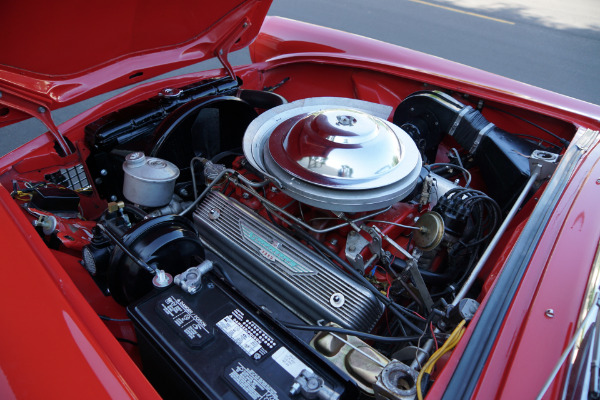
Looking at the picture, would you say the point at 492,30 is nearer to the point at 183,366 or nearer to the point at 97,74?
the point at 97,74

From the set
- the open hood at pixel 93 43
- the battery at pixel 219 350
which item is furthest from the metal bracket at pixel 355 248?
the open hood at pixel 93 43

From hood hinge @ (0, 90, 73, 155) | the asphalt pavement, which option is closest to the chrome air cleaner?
hood hinge @ (0, 90, 73, 155)

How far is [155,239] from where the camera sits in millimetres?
1258

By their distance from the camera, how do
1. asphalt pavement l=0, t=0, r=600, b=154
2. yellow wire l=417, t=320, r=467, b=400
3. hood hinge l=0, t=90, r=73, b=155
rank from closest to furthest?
1. yellow wire l=417, t=320, r=467, b=400
2. hood hinge l=0, t=90, r=73, b=155
3. asphalt pavement l=0, t=0, r=600, b=154

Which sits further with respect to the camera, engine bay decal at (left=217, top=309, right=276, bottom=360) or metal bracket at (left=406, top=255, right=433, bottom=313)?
metal bracket at (left=406, top=255, right=433, bottom=313)

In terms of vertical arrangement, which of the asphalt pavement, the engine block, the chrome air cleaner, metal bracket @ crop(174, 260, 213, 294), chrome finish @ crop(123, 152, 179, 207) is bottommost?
metal bracket @ crop(174, 260, 213, 294)

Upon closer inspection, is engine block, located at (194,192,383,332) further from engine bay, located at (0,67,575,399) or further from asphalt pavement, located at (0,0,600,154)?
asphalt pavement, located at (0,0,600,154)

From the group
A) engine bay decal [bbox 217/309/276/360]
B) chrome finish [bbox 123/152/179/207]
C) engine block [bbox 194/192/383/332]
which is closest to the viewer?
engine bay decal [bbox 217/309/276/360]

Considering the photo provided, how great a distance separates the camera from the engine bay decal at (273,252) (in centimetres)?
137

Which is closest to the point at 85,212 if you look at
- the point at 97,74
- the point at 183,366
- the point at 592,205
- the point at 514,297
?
the point at 97,74

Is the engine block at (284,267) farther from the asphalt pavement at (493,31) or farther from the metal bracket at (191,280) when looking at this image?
the asphalt pavement at (493,31)

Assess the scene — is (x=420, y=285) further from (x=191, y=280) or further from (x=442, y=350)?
(x=191, y=280)

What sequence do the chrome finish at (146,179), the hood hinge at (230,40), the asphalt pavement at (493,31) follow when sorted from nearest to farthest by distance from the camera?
the chrome finish at (146,179)
the hood hinge at (230,40)
the asphalt pavement at (493,31)

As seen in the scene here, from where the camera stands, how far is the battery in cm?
95
